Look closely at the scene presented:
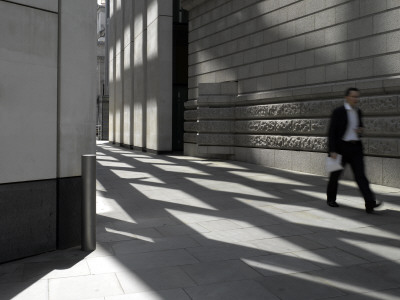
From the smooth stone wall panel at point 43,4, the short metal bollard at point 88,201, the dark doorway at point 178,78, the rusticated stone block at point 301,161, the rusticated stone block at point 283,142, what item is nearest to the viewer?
the smooth stone wall panel at point 43,4

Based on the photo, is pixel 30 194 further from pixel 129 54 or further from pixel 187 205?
pixel 129 54

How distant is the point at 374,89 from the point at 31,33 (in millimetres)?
6693

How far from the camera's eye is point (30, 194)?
459 cm

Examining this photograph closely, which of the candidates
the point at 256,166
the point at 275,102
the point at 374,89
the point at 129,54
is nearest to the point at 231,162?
the point at 256,166

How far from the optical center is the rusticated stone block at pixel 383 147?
27.6 feet

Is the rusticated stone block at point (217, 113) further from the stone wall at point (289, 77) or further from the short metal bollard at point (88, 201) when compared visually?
the short metal bollard at point (88, 201)

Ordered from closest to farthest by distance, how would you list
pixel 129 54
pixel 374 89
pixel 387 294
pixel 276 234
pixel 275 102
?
pixel 387 294 < pixel 276 234 < pixel 374 89 < pixel 275 102 < pixel 129 54

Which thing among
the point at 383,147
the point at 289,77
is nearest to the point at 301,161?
the point at 289,77

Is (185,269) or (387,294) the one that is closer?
(387,294)

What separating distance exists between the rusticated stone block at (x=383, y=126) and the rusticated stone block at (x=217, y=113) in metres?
5.68

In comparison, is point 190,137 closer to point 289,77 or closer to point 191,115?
point 191,115

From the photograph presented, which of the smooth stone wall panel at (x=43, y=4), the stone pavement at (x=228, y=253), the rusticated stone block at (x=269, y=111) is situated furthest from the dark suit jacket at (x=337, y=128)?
the rusticated stone block at (x=269, y=111)

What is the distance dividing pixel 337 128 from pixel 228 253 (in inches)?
114

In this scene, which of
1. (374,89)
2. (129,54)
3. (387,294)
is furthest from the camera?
(129,54)
